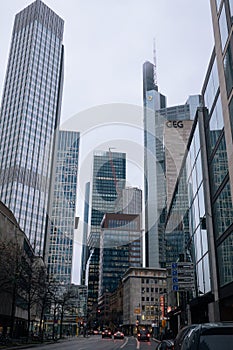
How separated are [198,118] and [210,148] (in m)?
5.11

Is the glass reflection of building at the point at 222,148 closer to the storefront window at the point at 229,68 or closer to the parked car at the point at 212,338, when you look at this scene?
the storefront window at the point at 229,68

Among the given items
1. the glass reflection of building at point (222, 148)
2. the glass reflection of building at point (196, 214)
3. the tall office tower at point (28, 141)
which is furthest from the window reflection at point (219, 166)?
the tall office tower at point (28, 141)

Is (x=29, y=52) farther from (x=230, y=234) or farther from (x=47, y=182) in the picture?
(x=230, y=234)

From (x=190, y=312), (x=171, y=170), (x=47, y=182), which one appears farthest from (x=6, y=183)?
(x=190, y=312)

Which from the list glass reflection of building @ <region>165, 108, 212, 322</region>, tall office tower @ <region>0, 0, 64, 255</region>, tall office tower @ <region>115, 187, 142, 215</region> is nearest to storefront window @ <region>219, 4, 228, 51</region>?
glass reflection of building @ <region>165, 108, 212, 322</region>

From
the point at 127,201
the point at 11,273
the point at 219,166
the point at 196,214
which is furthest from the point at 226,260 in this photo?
the point at 127,201

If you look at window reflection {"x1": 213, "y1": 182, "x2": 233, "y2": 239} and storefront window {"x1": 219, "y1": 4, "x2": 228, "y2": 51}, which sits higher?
storefront window {"x1": 219, "y1": 4, "x2": 228, "y2": 51}

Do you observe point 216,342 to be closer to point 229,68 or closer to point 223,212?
point 229,68

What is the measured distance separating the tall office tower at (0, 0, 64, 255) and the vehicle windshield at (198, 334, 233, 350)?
154 meters

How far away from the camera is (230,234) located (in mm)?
31062

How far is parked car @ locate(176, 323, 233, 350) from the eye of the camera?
6.28 metres

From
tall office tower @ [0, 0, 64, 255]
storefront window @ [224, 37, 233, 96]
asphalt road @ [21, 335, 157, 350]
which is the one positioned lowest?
asphalt road @ [21, 335, 157, 350]

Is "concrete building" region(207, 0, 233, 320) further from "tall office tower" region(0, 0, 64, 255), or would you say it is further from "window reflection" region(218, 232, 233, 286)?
"tall office tower" region(0, 0, 64, 255)

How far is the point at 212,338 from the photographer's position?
253 inches
